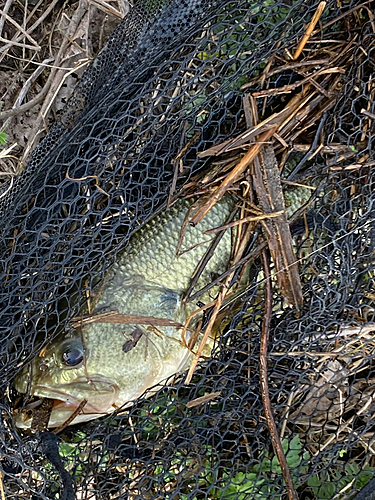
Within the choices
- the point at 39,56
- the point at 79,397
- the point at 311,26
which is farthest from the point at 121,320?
the point at 39,56

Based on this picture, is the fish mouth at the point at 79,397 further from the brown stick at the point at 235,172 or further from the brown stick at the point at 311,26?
the brown stick at the point at 311,26

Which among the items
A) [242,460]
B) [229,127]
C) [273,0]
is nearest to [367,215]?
[229,127]

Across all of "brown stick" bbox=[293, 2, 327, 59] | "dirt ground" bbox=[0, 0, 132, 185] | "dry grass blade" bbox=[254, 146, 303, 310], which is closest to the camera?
"brown stick" bbox=[293, 2, 327, 59]

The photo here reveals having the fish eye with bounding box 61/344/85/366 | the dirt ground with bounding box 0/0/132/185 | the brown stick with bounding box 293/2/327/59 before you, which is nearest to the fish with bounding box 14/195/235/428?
the fish eye with bounding box 61/344/85/366

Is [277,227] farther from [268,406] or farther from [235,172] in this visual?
[268,406]

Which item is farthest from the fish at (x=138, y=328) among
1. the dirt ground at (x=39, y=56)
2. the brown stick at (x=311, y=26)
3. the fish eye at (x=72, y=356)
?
the dirt ground at (x=39, y=56)

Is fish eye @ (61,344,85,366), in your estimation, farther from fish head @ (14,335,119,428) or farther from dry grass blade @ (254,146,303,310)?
dry grass blade @ (254,146,303,310)
